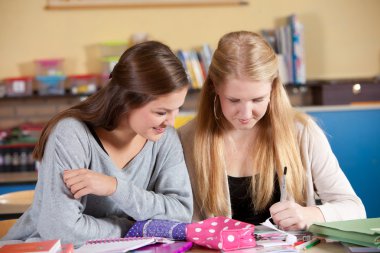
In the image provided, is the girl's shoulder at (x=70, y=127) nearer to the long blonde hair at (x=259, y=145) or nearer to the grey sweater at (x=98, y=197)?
the grey sweater at (x=98, y=197)

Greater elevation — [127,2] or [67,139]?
[127,2]

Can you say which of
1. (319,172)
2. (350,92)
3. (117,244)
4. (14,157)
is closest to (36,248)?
(117,244)

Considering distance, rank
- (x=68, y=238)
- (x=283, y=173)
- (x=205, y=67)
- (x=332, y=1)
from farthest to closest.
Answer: (x=332, y=1), (x=205, y=67), (x=283, y=173), (x=68, y=238)

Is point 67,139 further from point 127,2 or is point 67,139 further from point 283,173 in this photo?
point 127,2

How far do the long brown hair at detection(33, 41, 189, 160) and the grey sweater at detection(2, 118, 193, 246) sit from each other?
5cm

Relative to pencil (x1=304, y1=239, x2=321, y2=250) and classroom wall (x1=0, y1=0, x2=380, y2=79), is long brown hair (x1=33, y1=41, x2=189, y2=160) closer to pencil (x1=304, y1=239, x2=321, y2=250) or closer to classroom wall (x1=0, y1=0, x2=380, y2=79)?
pencil (x1=304, y1=239, x2=321, y2=250)

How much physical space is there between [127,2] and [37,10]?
67cm

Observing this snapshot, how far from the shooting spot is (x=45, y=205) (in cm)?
162

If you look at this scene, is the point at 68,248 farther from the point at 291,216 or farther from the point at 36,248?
the point at 291,216

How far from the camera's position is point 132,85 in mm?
1704

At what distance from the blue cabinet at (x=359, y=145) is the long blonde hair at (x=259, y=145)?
82.5 inches

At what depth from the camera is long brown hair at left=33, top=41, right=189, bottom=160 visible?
169cm

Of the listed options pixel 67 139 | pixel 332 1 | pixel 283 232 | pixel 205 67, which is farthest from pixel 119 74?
pixel 332 1

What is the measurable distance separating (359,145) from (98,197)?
109 inches
